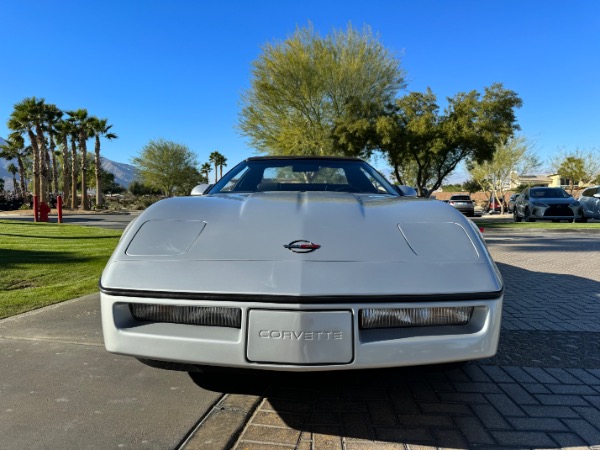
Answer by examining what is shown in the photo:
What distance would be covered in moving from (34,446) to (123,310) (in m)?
0.72

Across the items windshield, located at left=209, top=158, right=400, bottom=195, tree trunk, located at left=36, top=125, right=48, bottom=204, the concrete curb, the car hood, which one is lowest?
the concrete curb

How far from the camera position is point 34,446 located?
1.93 metres

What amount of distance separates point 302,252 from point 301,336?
37cm

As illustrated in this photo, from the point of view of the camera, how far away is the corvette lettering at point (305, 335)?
1762 millimetres

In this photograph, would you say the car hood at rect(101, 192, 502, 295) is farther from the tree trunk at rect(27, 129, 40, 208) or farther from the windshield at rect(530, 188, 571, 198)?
the tree trunk at rect(27, 129, 40, 208)

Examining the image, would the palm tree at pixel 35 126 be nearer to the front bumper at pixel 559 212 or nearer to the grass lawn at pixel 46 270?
the grass lawn at pixel 46 270

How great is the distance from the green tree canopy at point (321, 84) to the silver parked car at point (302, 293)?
57.8 feet

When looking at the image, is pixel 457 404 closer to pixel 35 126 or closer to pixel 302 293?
pixel 302 293

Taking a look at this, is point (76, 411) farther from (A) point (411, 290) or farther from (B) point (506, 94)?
(B) point (506, 94)

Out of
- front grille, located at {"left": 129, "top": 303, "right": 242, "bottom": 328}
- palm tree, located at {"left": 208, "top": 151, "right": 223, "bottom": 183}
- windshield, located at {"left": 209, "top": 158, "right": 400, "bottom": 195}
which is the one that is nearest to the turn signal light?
front grille, located at {"left": 129, "top": 303, "right": 242, "bottom": 328}

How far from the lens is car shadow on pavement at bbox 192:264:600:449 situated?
202 cm

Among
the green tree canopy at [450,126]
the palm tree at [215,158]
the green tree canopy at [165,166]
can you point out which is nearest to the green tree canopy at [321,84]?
the green tree canopy at [450,126]

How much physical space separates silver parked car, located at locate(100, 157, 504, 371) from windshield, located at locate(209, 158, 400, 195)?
4.05 ft

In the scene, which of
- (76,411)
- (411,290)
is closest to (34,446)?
(76,411)
